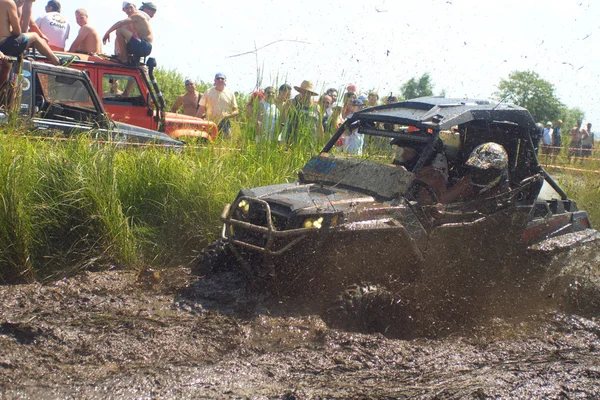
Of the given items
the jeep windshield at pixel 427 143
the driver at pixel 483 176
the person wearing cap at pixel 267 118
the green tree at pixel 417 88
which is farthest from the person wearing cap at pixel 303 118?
the green tree at pixel 417 88

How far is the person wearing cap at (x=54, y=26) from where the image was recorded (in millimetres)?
10125

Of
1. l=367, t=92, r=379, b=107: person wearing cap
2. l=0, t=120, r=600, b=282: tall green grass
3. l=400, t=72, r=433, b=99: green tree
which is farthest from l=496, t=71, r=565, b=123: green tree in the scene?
l=0, t=120, r=600, b=282: tall green grass

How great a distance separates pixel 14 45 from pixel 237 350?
535 cm

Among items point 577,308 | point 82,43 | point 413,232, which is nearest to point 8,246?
point 413,232

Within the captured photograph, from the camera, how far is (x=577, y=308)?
6.04 metres

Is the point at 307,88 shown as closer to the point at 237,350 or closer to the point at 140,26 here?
the point at 140,26

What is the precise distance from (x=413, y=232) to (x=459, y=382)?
4.55ft

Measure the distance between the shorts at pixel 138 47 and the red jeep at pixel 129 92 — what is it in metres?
0.15

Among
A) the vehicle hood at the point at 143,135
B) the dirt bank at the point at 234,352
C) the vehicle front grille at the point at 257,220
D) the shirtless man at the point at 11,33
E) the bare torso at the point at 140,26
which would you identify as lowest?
the dirt bank at the point at 234,352

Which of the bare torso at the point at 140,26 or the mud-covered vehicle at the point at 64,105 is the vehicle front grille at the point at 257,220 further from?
the bare torso at the point at 140,26

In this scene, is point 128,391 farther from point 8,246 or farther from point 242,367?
point 8,246

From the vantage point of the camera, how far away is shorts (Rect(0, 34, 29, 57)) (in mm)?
7805

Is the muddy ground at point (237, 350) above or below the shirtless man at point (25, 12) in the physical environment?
below

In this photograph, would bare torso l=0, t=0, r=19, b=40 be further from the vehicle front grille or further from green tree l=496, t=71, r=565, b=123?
green tree l=496, t=71, r=565, b=123
